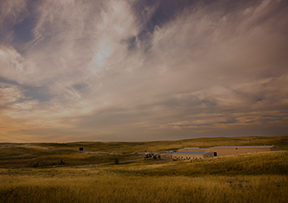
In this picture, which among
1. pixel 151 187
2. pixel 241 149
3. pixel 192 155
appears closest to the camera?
pixel 151 187

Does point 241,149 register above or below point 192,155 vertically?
above

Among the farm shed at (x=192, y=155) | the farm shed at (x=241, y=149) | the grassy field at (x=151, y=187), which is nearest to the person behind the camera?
the grassy field at (x=151, y=187)

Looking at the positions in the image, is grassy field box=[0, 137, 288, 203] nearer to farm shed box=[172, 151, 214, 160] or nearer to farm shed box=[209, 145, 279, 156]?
farm shed box=[172, 151, 214, 160]

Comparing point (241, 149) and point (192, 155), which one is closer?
point (241, 149)

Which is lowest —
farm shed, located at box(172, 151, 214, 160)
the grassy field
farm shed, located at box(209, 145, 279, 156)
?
farm shed, located at box(172, 151, 214, 160)

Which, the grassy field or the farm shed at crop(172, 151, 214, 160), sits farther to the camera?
the farm shed at crop(172, 151, 214, 160)

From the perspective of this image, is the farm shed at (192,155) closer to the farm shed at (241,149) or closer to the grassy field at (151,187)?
the farm shed at (241,149)

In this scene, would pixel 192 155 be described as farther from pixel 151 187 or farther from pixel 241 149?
pixel 151 187

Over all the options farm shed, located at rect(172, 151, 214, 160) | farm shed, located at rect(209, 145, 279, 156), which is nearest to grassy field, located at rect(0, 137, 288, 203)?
farm shed, located at rect(172, 151, 214, 160)

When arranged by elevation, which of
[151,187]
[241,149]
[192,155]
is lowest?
[192,155]

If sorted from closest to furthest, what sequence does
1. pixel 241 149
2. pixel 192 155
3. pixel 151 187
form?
1. pixel 151 187
2. pixel 241 149
3. pixel 192 155

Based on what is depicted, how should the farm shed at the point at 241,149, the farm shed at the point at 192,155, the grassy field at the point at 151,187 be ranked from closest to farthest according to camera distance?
the grassy field at the point at 151,187
the farm shed at the point at 241,149
the farm shed at the point at 192,155

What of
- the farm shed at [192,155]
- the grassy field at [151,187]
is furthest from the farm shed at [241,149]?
the grassy field at [151,187]

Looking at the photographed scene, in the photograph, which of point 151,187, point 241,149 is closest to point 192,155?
point 241,149
